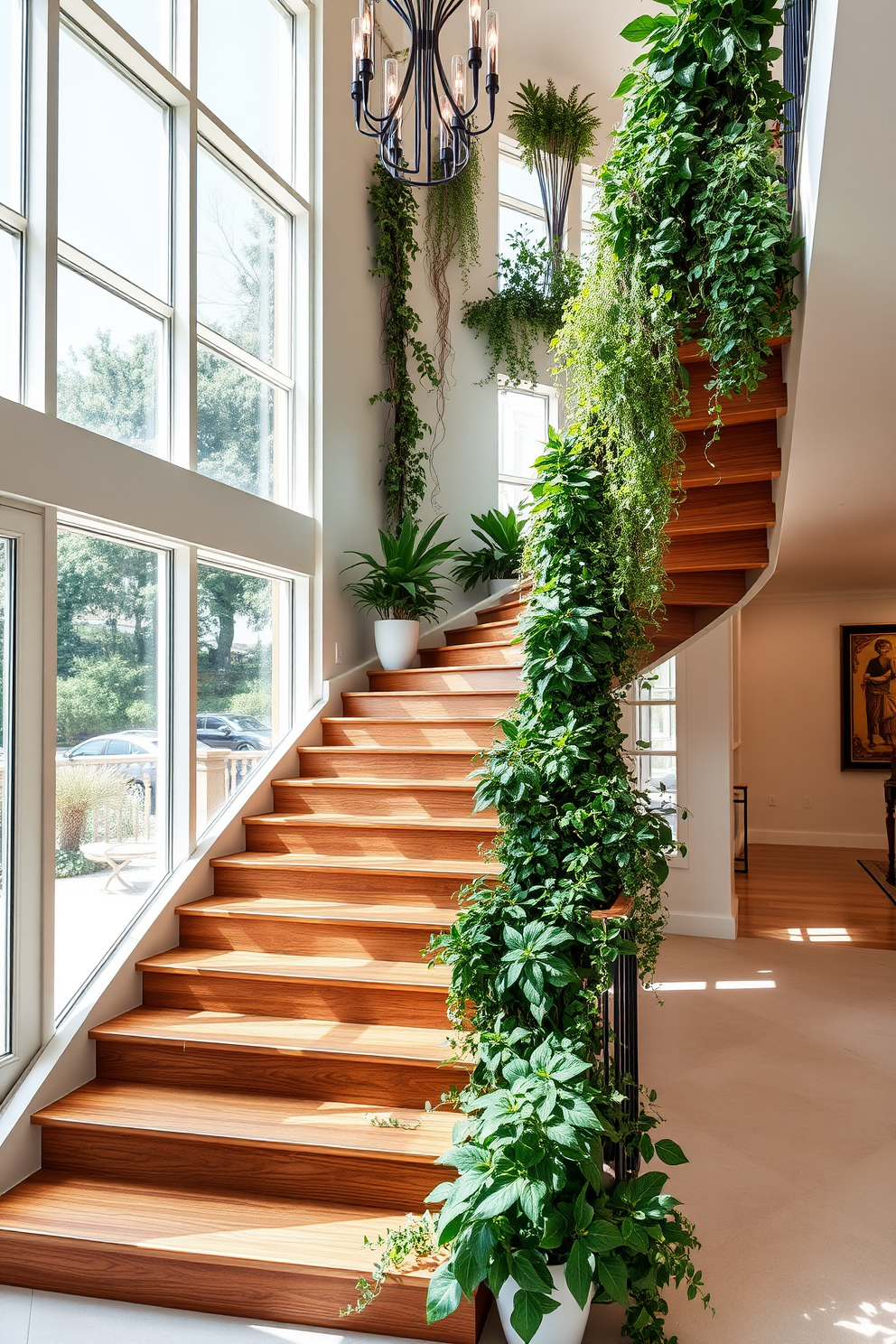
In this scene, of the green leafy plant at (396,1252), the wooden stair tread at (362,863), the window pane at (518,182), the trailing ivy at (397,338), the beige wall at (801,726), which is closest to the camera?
the green leafy plant at (396,1252)

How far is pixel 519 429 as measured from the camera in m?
6.48

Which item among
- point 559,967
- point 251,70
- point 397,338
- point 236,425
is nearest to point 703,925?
point 559,967

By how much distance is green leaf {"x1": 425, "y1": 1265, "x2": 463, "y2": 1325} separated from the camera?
1762 mm

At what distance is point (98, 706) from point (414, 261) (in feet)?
12.2

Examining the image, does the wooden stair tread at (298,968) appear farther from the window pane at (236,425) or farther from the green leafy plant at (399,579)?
the green leafy plant at (399,579)

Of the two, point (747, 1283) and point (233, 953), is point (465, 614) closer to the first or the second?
point (233, 953)

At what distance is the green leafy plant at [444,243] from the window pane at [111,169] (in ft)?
7.87

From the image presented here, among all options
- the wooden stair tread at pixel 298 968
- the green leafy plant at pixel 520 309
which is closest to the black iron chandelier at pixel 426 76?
the wooden stair tread at pixel 298 968

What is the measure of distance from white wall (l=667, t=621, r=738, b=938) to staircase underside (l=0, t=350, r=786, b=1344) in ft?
6.26

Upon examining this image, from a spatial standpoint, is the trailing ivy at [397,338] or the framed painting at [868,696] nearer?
the trailing ivy at [397,338]

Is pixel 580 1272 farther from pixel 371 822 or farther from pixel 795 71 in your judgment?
pixel 795 71

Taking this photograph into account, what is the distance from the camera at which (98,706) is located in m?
2.92

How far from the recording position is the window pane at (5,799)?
8.16 feet

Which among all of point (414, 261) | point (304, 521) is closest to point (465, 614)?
point (304, 521)
